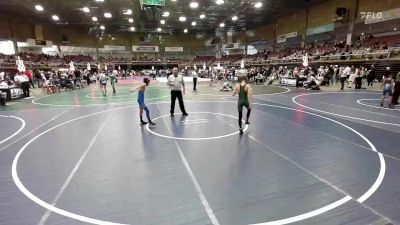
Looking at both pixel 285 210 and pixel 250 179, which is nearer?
pixel 285 210

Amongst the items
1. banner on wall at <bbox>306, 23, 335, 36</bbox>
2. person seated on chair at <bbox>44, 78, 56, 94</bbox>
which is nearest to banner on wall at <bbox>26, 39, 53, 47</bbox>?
person seated on chair at <bbox>44, 78, 56, 94</bbox>

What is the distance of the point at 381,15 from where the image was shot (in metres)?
27.1

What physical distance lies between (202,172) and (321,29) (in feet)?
117

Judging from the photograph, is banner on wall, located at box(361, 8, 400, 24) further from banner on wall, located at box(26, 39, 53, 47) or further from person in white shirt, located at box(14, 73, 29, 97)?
banner on wall, located at box(26, 39, 53, 47)

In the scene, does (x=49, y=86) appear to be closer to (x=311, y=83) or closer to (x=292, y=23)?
(x=311, y=83)

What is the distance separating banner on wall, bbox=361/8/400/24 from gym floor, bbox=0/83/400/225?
21772 millimetres

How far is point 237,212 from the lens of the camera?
3.81 metres

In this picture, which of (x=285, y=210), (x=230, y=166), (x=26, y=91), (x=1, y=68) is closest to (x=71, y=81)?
(x=26, y=91)

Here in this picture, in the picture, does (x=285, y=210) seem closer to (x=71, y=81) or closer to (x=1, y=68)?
(x=71, y=81)

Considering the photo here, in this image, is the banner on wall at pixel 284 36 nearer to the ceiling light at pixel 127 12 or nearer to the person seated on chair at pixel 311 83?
the person seated on chair at pixel 311 83

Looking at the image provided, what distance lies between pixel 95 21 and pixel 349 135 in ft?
149

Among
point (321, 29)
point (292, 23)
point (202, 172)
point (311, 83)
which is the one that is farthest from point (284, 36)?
point (202, 172)

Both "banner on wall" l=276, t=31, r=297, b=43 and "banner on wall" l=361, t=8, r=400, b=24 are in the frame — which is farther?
"banner on wall" l=276, t=31, r=297, b=43

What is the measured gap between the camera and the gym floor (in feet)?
12.5
